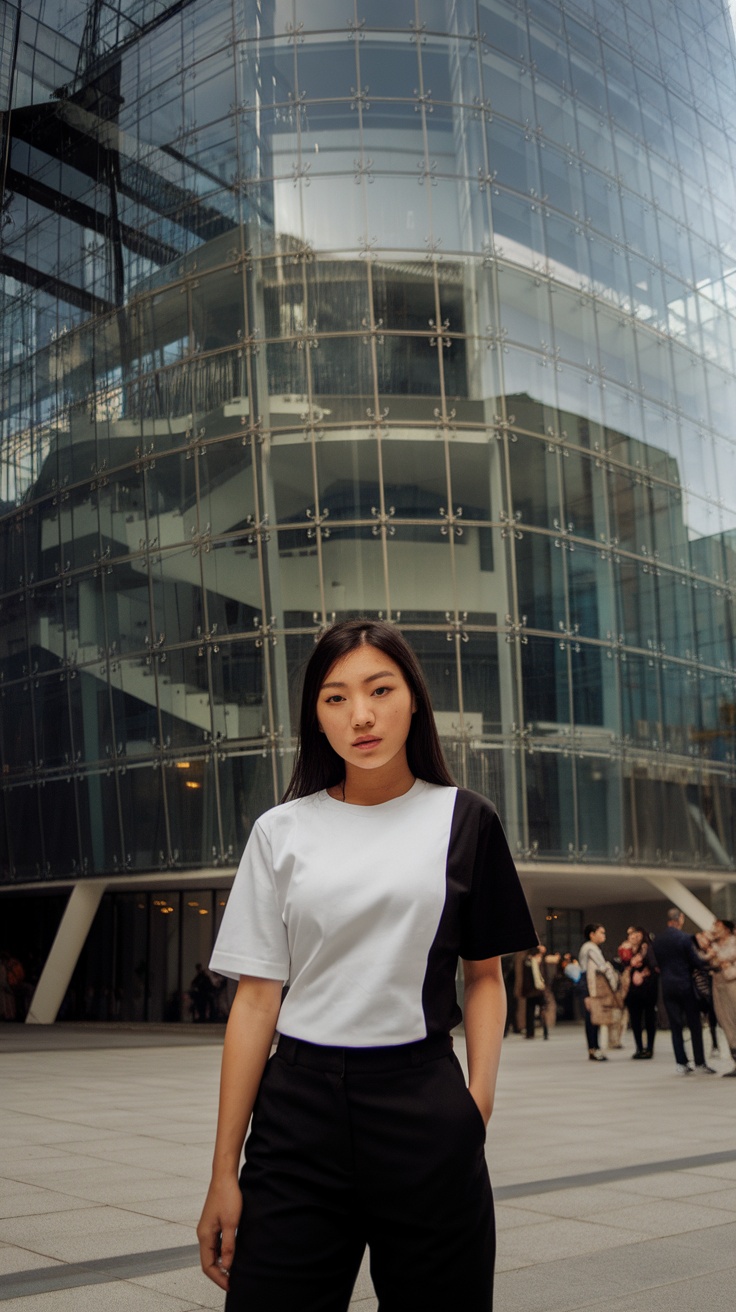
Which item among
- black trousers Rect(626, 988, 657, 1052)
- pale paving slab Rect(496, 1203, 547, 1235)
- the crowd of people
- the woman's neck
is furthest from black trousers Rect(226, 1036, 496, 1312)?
black trousers Rect(626, 988, 657, 1052)

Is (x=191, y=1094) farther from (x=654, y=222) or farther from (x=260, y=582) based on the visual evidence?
(x=654, y=222)

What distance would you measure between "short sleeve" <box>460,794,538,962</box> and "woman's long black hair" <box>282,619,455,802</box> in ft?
0.51

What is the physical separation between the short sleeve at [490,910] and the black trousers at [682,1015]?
41.3 feet

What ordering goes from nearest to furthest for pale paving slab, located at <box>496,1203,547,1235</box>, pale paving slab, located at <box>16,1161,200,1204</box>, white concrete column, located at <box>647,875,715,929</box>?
1. pale paving slab, located at <box>496,1203,547,1235</box>
2. pale paving slab, located at <box>16,1161,200,1204</box>
3. white concrete column, located at <box>647,875,715,929</box>

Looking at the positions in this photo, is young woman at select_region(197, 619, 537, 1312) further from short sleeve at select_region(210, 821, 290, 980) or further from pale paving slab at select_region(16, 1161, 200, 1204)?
pale paving slab at select_region(16, 1161, 200, 1204)

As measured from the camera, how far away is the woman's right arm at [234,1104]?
217 cm

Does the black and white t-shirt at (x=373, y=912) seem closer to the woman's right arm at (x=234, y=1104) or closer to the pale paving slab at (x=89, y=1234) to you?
the woman's right arm at (x=234, y=1104)

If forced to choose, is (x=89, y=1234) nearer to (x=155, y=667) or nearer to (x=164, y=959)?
(x=155, y=667)

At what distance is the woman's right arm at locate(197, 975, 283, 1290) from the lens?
217 centimetres

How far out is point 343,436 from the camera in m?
26.5

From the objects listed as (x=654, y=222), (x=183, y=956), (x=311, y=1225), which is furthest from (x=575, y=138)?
(x=311, y=1225)

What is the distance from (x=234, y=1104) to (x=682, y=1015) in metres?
13.4

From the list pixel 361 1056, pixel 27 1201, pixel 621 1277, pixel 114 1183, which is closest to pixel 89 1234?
pixel 27 1201

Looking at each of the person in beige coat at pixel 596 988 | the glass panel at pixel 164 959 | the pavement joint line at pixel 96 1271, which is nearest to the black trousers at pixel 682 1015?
the person in beige coat at pixel 596 988
